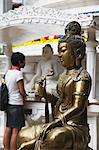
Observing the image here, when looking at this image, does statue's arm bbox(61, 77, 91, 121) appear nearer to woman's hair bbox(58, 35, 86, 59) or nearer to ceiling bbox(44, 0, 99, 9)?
woman's hair bbox(58, 35, 86, 59)

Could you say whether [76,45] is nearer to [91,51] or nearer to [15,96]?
[15,96]

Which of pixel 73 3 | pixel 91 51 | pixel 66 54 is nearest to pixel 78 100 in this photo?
pixel 66 54

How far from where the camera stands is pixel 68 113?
3.53 m

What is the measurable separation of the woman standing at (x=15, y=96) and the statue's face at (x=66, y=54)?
146cm

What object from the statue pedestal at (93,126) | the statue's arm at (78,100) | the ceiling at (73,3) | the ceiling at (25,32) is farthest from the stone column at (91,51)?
the ceiling at (73,3)

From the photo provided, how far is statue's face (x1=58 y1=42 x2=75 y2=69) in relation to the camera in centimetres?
369

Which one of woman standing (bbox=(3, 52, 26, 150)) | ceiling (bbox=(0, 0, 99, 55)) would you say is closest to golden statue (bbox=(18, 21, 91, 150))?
woman standing (bbox=(3, 52, 26, 150))

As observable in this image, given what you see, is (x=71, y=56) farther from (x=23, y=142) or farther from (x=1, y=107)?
(x=1, y=107)

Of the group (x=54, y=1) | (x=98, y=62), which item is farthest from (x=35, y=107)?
(x=54, y=1)

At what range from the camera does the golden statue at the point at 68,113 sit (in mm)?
3393

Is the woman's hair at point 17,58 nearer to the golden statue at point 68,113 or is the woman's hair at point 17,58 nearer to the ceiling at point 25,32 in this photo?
the ceiling at point 25,32

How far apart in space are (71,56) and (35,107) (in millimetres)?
2068

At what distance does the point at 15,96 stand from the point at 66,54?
5.47 ft

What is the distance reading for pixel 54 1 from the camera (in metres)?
8.16
